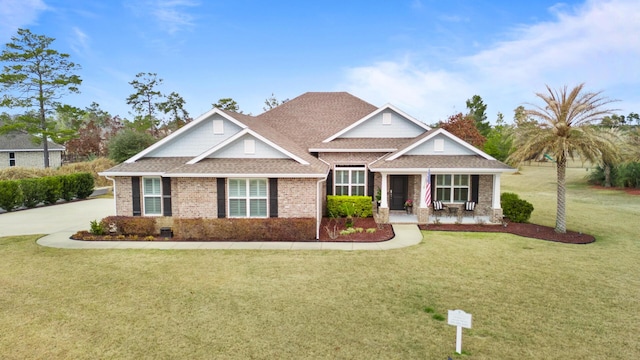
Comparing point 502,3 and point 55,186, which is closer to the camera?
point 502,3

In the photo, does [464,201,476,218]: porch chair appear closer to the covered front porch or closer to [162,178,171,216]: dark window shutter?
the covered front porch

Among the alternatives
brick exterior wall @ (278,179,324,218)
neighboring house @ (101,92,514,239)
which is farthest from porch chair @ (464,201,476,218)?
brick exterior wall @ (278,179,324,218)

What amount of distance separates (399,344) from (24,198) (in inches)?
1010

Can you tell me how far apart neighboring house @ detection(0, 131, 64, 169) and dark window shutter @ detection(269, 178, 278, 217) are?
4169 cm

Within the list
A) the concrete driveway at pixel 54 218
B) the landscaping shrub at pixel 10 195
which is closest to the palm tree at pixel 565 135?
the concrete driveway at pixel 54 218

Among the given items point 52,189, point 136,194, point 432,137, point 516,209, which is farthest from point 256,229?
point 52,189

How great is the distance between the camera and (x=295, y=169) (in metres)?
14.1

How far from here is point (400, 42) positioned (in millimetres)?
24875

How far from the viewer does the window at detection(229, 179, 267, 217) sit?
14.4 metres

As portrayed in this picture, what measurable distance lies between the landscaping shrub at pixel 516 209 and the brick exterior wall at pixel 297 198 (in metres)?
10.3

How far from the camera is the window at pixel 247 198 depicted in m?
14.4

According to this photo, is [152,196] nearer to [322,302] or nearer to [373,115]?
[322,302]

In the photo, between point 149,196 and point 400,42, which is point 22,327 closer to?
point 149,196

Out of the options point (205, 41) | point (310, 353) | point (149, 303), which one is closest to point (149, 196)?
point (149, 303)
